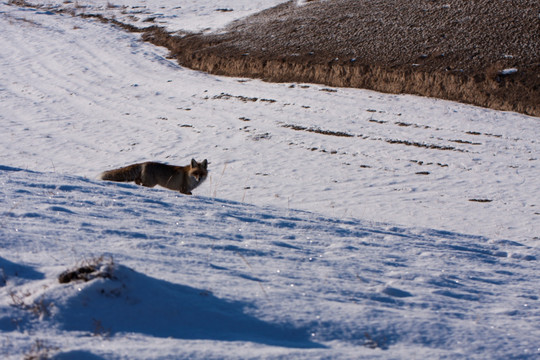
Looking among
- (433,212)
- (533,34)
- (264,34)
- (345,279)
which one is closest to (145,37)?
(264,34)

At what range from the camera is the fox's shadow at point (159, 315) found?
10.4ft

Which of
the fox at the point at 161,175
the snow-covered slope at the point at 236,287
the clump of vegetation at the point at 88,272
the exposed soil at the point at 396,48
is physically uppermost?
the exposed soil at the point at 396,48

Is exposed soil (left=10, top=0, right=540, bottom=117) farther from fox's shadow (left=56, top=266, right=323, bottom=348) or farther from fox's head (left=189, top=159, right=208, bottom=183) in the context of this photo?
fox's shadow (left=56, top=266, right=323, bottom=348)

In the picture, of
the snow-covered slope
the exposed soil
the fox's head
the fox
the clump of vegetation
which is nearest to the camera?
the snow-covered slope

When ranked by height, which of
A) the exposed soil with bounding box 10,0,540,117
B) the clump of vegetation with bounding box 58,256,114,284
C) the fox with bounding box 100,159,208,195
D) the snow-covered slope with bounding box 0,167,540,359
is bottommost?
the fox with bounding box 100,159,208,195

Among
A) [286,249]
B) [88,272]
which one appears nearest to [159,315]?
[88,272]

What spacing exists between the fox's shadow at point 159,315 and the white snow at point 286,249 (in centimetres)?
1

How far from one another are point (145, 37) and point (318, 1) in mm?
11185

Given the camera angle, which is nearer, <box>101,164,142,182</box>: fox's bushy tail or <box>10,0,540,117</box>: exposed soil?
<box>101,164,142,182</box>: fox's bushy tail

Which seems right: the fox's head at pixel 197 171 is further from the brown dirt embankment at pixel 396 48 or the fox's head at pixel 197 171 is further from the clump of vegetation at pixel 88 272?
the brown dirt embankment at pixel 396 48

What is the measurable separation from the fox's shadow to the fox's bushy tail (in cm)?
660

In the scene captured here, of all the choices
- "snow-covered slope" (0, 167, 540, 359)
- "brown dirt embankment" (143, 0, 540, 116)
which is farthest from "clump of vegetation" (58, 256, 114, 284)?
"brown dirt embankment" (143, 0, 540, 116)

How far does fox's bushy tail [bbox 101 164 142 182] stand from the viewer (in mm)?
9845

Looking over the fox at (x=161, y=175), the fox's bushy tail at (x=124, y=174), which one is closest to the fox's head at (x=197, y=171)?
the fox at (x=161, y=175)
